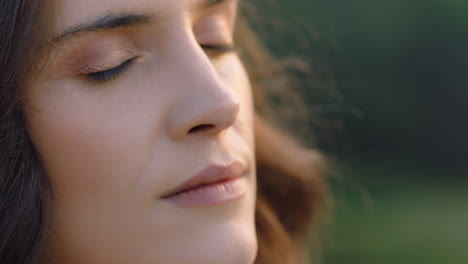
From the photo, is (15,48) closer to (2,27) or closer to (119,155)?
(2,27)

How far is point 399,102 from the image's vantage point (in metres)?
3.19

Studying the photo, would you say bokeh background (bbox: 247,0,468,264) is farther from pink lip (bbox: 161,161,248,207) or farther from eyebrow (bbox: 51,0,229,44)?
eyebrow (bbox: 51,0,229,44)

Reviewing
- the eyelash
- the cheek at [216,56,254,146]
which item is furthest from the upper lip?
the eyelash

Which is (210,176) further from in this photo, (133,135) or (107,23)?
(107,23)

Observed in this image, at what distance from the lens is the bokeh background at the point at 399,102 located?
3010mm

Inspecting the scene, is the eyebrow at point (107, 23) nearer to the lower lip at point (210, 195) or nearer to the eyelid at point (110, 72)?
the eyelid at point (110, 72)

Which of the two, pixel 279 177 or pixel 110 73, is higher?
pixel 110 73

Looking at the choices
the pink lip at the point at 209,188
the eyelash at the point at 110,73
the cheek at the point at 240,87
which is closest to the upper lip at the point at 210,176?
the pink lip at the point at 209,188

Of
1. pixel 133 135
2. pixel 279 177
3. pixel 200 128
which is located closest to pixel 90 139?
pixel 133 135

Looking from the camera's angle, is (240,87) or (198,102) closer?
(198,102)

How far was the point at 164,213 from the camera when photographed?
1132mm

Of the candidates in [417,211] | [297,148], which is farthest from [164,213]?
[417,211]

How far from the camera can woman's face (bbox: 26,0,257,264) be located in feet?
3.58

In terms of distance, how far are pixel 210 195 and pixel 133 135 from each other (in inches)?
6.8
